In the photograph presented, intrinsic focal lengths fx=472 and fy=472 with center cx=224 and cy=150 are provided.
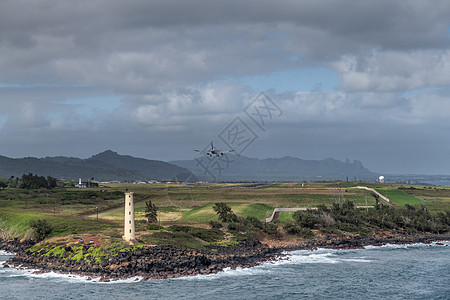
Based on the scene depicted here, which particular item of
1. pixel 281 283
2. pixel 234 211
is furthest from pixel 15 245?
pixel 234 211

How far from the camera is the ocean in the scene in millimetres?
61500

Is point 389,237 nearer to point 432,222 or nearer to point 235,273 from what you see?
point 432,222

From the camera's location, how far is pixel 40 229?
3686 inches

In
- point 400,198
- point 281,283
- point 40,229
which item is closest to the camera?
point 281,283

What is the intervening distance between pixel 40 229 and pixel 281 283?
2042 inches

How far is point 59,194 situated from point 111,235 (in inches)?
4183

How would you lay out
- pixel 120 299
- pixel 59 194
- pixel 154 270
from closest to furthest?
pixel 120 299 < pixel 154 270 < pixel 59 194

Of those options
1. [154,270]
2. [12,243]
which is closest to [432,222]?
[154,270]

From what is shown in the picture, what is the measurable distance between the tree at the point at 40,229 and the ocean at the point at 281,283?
10.5 metres

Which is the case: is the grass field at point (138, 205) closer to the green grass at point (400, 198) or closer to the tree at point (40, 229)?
the green grass at point (400, 198)

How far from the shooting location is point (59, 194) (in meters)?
180

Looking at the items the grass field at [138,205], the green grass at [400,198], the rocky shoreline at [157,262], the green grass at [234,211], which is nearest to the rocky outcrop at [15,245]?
the rocky shoreline at [157,262]

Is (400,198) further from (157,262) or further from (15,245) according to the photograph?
(15,245)

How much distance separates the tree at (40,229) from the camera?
93.0 m
